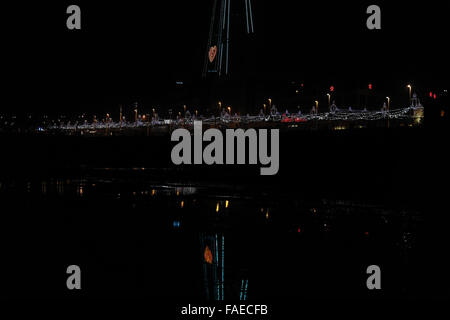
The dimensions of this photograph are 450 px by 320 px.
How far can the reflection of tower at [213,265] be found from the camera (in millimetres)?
7008

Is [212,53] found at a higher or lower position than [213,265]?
higher

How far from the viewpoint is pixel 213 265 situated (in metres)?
8.37

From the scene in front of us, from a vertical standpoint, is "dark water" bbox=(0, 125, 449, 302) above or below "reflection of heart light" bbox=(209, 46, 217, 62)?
below

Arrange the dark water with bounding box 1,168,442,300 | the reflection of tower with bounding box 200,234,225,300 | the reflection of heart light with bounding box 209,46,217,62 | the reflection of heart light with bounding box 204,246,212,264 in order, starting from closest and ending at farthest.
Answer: the reflection of tower with bounding box 200,234,225,300
the dark water with bounding box 1,168,442,300
the reflection of heart light with bounding box 204,246,212,264
the reflection of heart light with bounding box 209,46,217,62

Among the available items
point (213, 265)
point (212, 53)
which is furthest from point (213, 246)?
point (212, 53)

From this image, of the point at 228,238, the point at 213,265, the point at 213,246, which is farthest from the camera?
the point at 228,238

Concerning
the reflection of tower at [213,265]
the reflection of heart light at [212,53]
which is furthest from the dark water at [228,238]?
the reflection of heart light at [212,53]

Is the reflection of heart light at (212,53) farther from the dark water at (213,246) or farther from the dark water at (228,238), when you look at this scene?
the dark water at (213,246)

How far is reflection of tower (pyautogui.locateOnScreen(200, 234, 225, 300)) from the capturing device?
23.0 feet

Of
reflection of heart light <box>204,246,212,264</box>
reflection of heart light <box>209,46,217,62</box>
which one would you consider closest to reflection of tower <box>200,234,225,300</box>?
reflection of heart light <box>204,246,212,264</box>

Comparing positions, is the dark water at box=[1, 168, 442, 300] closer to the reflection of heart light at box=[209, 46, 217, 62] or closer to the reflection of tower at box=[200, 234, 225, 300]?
the reflection of tower at box=[200, 234, 225, 300]

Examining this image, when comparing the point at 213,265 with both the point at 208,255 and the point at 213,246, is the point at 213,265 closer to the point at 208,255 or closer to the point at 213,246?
the point at 208,255

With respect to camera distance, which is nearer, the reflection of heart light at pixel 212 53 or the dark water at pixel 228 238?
the dark water at pixel 228 238

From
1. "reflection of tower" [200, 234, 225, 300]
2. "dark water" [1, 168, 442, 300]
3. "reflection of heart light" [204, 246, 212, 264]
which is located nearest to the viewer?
"reflection of tower" [200, 234, 225, 300]
